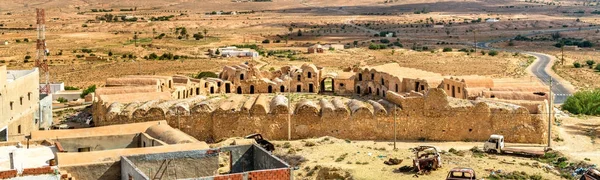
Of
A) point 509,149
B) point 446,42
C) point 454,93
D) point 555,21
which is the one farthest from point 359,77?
point 555,21

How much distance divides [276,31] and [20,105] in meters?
84.8

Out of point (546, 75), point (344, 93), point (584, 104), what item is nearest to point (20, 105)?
point (344, 93)

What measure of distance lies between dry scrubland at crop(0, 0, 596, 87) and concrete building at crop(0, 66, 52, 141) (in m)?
21.9

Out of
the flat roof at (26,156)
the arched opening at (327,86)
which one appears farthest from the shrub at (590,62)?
the flat roof at (26,156)

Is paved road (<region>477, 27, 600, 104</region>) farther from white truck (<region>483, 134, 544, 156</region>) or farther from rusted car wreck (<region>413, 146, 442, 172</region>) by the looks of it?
rusted car wreck (<region>413, 146, 442, 172</region>)

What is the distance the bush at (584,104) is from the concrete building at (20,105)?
25109mm

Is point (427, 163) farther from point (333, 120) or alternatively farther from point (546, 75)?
point (546, 75)

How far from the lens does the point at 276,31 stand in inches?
4427

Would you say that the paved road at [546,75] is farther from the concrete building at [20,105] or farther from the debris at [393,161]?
the concrete building at [20,105]

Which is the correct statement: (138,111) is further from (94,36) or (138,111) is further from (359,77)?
(94,36)

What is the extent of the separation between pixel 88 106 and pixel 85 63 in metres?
29.4

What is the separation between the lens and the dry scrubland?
6469 centimetres

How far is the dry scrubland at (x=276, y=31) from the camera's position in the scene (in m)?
64.7

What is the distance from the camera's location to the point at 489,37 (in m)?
103
